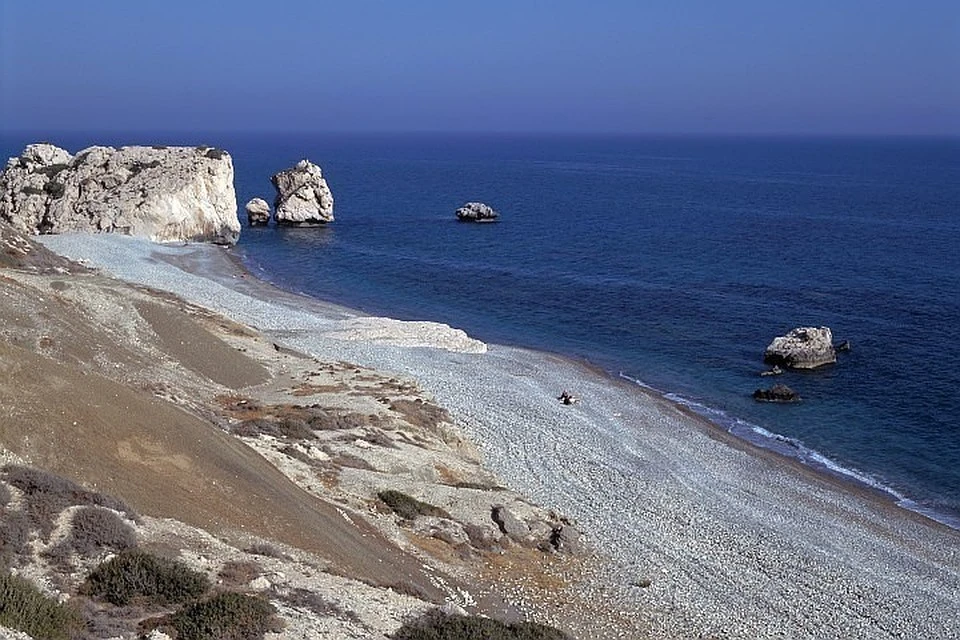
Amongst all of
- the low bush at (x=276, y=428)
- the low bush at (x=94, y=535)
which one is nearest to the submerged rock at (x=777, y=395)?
the low bush at (x=276, y=428)

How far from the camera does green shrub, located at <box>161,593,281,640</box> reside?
16328 millimetres

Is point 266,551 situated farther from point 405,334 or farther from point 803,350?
point 803,350


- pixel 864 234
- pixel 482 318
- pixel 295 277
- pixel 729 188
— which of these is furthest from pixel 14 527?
pixel 729 188

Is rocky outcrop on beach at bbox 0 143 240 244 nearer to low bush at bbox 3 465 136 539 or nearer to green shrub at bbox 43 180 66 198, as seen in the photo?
green shrub at bbox 43 180 66 198

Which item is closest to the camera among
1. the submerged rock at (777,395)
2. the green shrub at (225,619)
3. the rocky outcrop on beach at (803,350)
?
the green shrub at (225,619)

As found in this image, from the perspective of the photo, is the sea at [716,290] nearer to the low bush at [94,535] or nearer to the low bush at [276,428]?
the low bush at [276,428]

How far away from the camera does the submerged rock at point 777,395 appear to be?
169 ft

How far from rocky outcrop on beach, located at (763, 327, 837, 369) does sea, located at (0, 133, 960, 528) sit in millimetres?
Result: 1018

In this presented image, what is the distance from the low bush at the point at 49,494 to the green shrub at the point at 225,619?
4818 millimetres

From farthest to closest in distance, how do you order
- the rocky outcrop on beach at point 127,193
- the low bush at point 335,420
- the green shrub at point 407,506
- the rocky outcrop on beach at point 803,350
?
the rocky outcrop on beach at point 127,193
the rocky outcrop on beach at point 803,350
the low bush at point 335,420
the green shrub at point 407,506

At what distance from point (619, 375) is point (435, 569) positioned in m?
33.3

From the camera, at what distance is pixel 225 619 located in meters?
Result: 16.7

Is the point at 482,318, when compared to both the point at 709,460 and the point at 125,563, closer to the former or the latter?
the point at 709,460

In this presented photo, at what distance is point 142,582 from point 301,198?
100 metres
